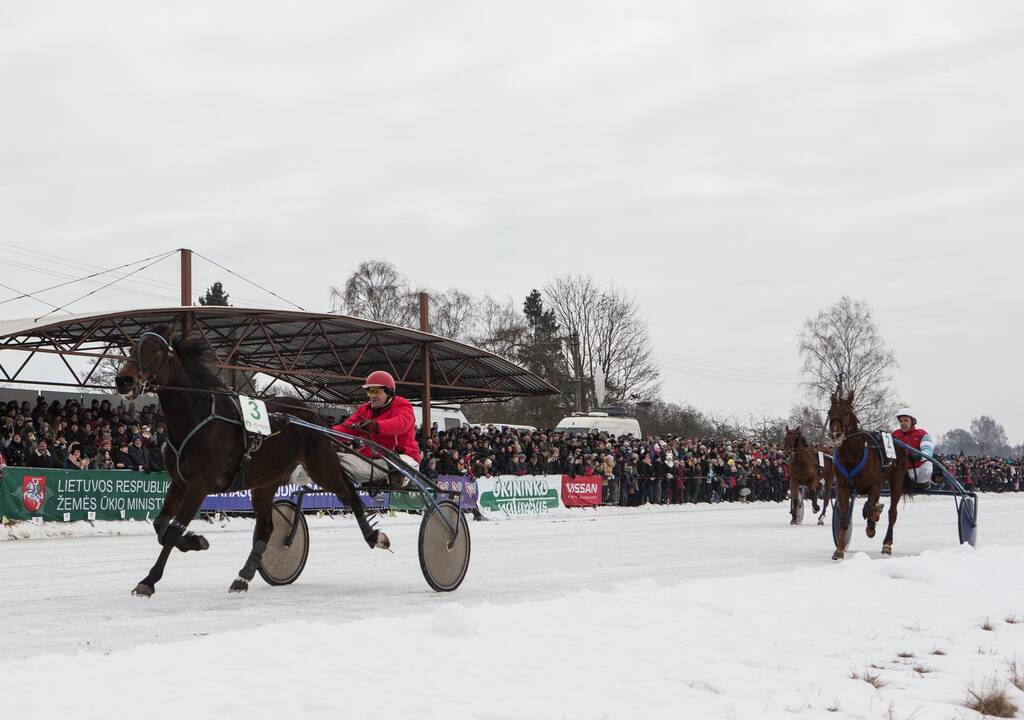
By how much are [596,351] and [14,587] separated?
51.6 m

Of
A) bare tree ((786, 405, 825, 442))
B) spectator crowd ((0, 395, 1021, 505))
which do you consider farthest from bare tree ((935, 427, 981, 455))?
spectator crowd ((0, 395, 1021, 505))

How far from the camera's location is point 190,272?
26.8 m

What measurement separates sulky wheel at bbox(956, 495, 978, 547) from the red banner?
50.3ft

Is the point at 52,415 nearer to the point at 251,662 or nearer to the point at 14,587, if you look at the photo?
the point at 14,587

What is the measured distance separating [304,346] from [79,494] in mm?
9101

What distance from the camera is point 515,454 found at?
27016 mm

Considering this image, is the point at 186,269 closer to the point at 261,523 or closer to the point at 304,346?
the point at 304,346

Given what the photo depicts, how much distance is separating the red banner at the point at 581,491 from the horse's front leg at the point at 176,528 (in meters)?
20.5

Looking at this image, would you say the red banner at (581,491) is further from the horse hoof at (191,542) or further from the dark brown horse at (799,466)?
the horse hoof at (191,542)

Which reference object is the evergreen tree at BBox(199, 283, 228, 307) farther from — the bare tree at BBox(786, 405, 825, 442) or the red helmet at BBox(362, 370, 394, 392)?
the red helmet at BBox(362, 370, 394, 392)

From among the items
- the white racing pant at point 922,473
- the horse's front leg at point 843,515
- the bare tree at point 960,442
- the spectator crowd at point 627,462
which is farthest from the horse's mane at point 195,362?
the bare tree at point 960,442

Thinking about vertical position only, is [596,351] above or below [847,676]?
above

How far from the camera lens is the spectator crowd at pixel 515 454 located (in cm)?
1870

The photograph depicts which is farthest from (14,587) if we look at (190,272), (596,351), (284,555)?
(596,351)
